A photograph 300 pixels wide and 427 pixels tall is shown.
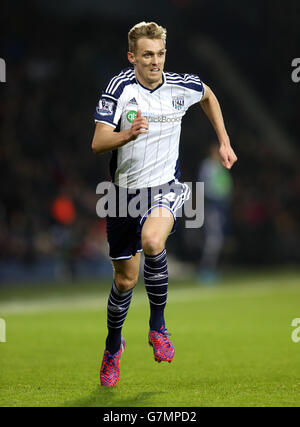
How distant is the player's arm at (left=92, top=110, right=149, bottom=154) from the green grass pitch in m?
1.70

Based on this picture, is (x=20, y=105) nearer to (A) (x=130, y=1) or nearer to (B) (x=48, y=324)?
(A) (x=130, y=1)

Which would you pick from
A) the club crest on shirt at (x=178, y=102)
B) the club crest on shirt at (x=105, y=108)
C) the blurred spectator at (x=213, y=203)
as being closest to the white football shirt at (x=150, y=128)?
the club crest on shirt at (x=178, y=102)

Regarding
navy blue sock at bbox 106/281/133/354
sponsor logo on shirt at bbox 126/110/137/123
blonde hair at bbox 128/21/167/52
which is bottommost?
navy blue sock at bbox 106/281/133/354

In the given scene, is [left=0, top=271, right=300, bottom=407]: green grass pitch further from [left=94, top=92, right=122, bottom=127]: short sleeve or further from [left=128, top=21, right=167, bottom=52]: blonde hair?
[left=128, top=21, right=167, bottom=52]: blonde hair

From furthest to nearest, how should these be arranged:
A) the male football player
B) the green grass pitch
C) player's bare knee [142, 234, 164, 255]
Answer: the male football player < player's bare knee [142, 234, 164, 255] < the green grass pitch

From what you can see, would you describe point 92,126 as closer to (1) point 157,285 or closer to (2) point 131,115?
(2) point 131,115

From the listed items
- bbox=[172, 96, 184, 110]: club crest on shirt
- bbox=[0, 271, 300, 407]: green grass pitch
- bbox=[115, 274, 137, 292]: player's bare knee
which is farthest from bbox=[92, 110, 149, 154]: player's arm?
bbox=[0, 271, 300, 407]: green grass pitch

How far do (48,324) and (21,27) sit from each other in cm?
1297

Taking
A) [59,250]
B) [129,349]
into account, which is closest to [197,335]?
[129,349]

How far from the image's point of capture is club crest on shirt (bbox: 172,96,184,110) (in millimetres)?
6430

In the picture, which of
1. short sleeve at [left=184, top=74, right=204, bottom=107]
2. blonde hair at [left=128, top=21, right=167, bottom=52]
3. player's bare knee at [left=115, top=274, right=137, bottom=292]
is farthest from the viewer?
short sleeve at [left=184, top=74, right=204, bottom=107]

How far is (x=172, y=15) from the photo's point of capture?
22406mm

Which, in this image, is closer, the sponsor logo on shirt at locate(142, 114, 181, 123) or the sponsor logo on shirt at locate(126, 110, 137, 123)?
the sponsor logo on shirt at locate(126, 110, 137, 123)

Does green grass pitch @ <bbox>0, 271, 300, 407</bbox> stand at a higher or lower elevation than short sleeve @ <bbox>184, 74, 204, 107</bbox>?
lower
